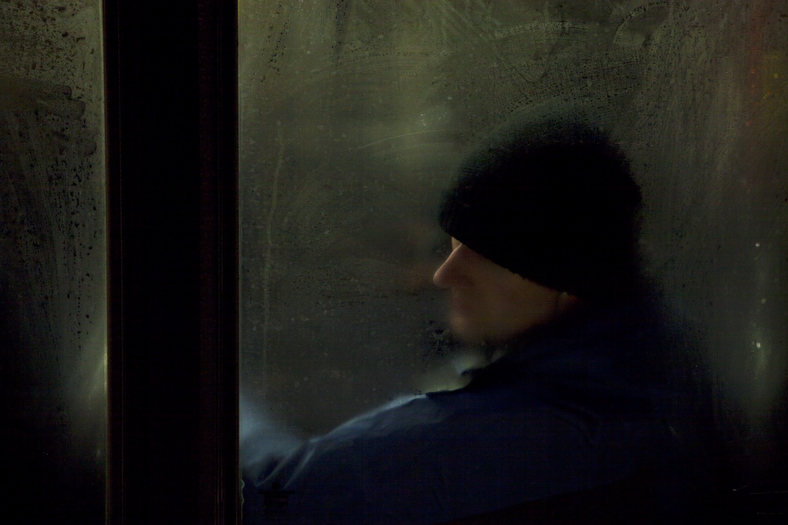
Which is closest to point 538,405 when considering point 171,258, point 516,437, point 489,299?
point 516,437

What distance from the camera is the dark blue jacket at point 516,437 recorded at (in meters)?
1.14

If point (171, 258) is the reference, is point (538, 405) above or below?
below

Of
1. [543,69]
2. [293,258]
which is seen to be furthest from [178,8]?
[543,69]

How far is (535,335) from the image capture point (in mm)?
1155

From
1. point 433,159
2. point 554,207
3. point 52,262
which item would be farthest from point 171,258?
point 554,207

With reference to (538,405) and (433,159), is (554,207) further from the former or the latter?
(538,405)

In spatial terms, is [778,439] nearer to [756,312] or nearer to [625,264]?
[756,312]

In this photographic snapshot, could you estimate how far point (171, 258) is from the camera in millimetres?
1121

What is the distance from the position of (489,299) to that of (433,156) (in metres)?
0.36

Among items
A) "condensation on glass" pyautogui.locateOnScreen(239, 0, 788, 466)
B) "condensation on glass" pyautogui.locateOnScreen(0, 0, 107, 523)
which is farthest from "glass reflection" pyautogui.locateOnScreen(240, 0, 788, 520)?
"condensation on glass" pyautogui.locateOnScreen(0, 0, 107, 523)

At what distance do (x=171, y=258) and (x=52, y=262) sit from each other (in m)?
0.30

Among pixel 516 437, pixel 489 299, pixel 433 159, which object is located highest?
pixel 433 159

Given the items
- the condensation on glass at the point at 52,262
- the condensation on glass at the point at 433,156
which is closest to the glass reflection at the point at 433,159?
the condensation on glass at the point at 433,156

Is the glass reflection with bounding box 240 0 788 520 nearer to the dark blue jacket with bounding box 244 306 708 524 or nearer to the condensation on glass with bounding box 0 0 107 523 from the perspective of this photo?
the dark blue jacket with bounding box 244 306 708 524
